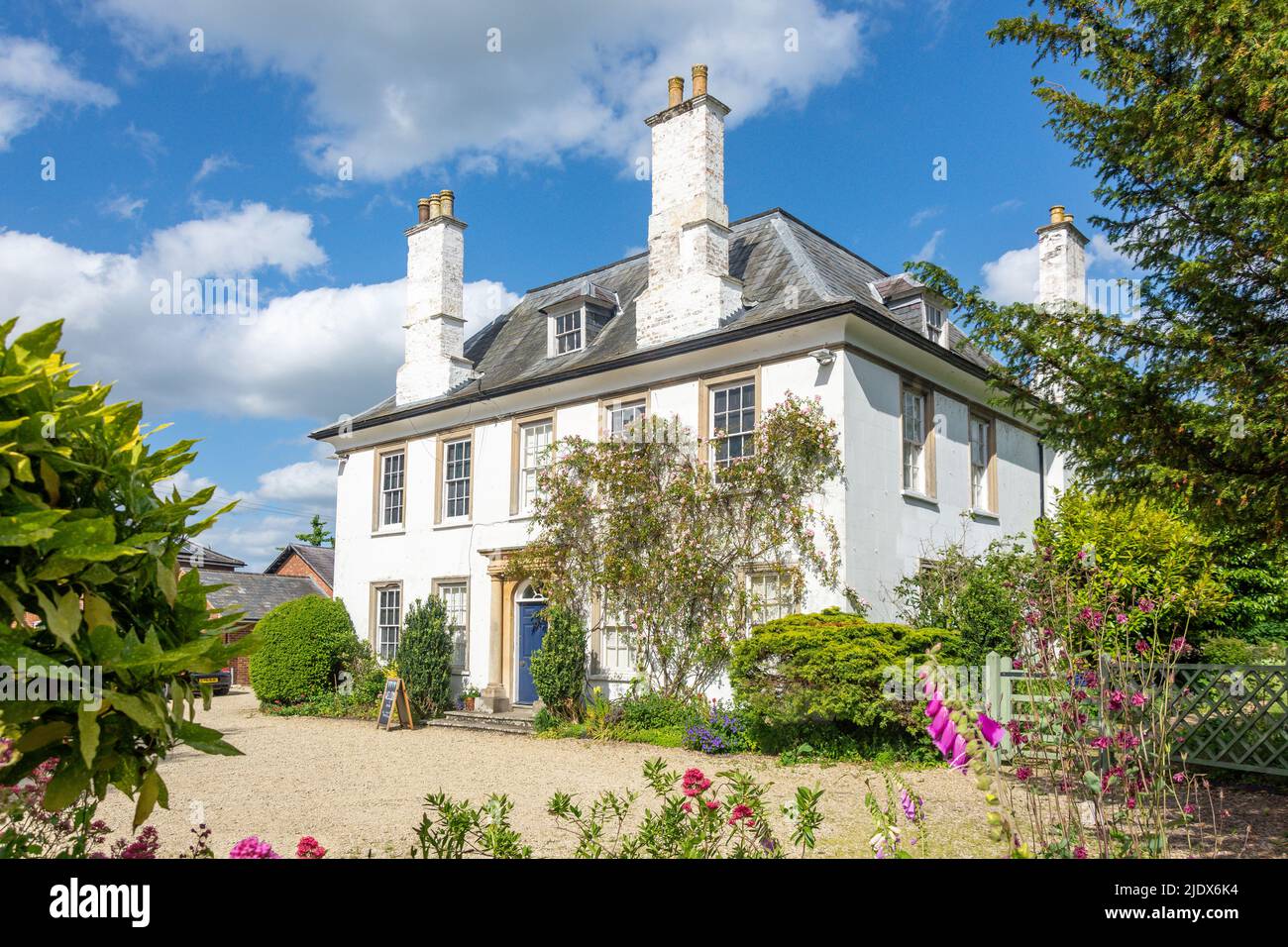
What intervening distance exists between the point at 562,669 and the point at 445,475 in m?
6.11

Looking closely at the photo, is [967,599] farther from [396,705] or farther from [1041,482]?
[396,705]

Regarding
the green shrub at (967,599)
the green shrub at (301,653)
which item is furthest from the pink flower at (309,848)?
the green shrub at (301,653)

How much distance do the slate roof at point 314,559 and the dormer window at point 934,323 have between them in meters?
32.6

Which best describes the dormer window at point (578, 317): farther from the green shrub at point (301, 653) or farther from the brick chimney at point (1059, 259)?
the brick chimney at point (1059, 259)

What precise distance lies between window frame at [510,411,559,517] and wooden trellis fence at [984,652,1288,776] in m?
9.82

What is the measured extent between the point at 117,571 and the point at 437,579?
17278mm

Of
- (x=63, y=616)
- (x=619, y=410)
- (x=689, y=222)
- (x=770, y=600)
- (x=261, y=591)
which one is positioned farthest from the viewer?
(x=261, y=591)

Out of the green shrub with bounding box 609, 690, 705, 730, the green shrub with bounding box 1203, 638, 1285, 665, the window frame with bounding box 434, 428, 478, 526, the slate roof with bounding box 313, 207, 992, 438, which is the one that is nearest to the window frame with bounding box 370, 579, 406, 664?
the window frame with bounding box 434, 428, 478, 526

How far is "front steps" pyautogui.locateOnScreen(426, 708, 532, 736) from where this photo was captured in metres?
15.8

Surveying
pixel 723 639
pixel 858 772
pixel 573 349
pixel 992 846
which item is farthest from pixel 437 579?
pixel 992 846

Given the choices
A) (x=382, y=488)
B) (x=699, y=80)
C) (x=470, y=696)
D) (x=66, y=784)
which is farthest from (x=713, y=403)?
(x=66, y=784)

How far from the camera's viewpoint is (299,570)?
46.3 m

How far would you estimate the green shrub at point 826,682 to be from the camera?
11289mm
